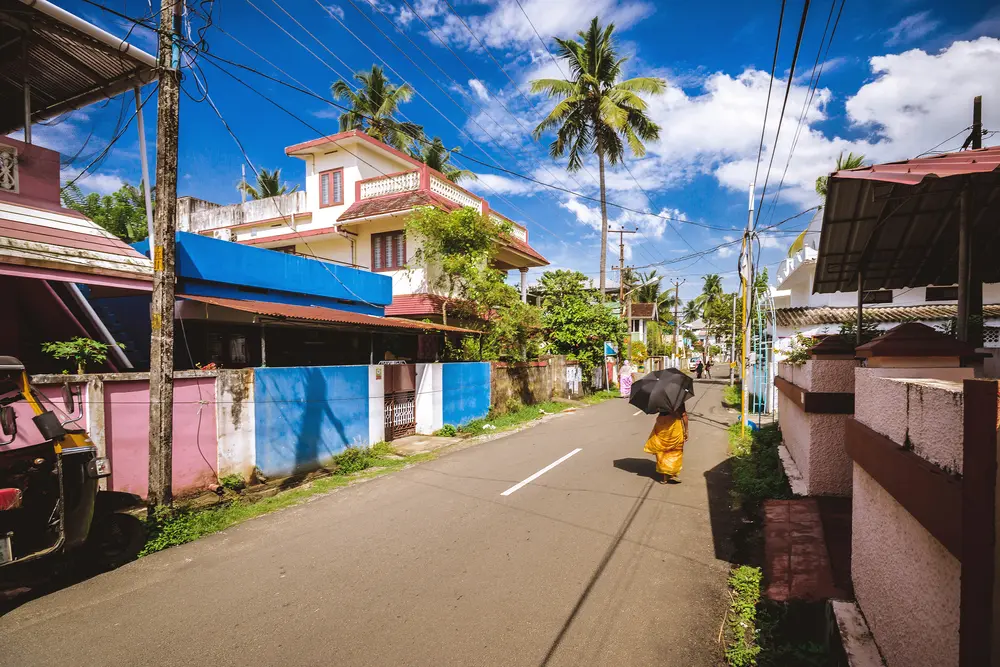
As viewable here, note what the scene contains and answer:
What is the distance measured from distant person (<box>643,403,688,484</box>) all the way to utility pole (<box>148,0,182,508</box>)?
676cm

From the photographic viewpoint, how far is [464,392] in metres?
13.9

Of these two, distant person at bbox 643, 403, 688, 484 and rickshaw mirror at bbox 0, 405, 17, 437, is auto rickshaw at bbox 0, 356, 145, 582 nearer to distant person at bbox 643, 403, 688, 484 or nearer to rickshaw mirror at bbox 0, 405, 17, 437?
rickshaw mirror at bbox 0, 405, 17, 437

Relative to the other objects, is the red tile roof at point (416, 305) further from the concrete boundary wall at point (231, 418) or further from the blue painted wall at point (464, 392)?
the concrete boundary wall at point (231, 418)

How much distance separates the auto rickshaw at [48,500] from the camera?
13.9 feet

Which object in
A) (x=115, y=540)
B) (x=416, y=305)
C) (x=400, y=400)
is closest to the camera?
(x=115, y=540)

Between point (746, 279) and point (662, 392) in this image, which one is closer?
point (662, 392)

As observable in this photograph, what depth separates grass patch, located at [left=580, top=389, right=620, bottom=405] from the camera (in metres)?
21.8

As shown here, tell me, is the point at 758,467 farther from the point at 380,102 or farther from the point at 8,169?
the point at 380,102

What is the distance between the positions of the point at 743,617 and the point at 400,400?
30.6ft

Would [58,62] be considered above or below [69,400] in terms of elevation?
above

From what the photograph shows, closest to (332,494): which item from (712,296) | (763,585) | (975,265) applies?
(763,585)

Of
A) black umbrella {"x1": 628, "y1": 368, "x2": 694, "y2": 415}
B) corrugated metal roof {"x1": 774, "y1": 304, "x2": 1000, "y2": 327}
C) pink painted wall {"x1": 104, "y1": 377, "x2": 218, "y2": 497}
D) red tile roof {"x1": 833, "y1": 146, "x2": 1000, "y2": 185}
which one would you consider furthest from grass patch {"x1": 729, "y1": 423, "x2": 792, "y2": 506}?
pink painted wall {"x1": 104, "y1": 377, "x2": 218, "y2": 497}

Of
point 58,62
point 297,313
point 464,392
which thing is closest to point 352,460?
point 297,313

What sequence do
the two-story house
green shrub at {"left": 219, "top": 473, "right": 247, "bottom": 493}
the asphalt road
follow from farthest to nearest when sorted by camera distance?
the two-story house
green shrub at {"left": 219, "top": 473, "right": 247, "bottom": 493}
the asphalt road
